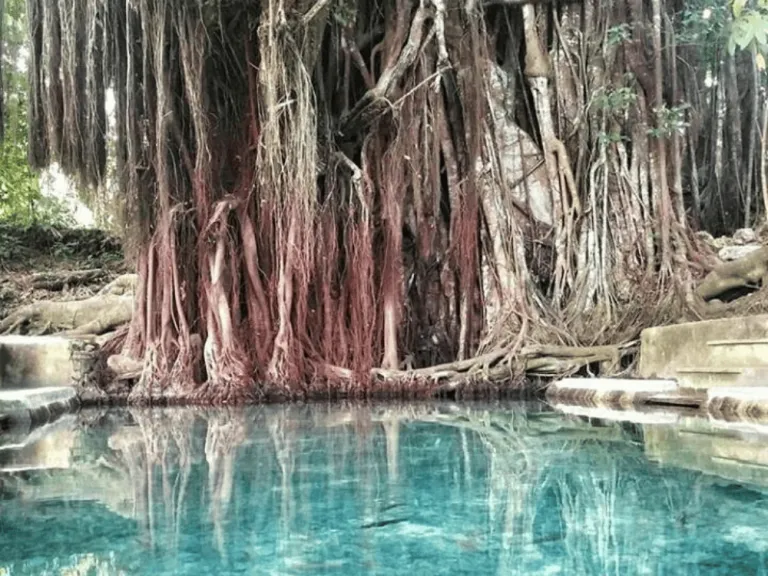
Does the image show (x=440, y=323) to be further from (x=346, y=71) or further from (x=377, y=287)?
(x=346, y=71)

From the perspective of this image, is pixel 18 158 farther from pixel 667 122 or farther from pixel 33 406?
pixel 667 122

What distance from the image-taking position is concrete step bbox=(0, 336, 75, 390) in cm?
495

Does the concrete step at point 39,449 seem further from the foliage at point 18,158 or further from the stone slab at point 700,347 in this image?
the foliage at point 18,158

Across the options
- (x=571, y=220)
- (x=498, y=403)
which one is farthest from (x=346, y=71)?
(x=498, y=403)

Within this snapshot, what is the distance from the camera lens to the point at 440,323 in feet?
21.7

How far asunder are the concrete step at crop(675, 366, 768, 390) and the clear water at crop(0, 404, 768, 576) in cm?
47

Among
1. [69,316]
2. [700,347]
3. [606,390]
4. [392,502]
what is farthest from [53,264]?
[392,502]

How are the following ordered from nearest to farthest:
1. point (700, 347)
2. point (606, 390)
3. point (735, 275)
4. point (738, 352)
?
point (738, 352) < point (700, 347) < point (606, 390) < point (735, 275)

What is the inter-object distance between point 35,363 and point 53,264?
4997mm

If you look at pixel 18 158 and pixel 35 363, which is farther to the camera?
pixel 18 158

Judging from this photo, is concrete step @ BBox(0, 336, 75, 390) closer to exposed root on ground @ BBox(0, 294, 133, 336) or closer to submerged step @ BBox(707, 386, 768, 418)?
exposed root on ground @ BBox(0, 294, 133, 336)

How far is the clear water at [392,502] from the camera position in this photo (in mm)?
1659

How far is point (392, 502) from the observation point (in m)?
2.19

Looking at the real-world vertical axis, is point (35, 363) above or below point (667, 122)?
below
